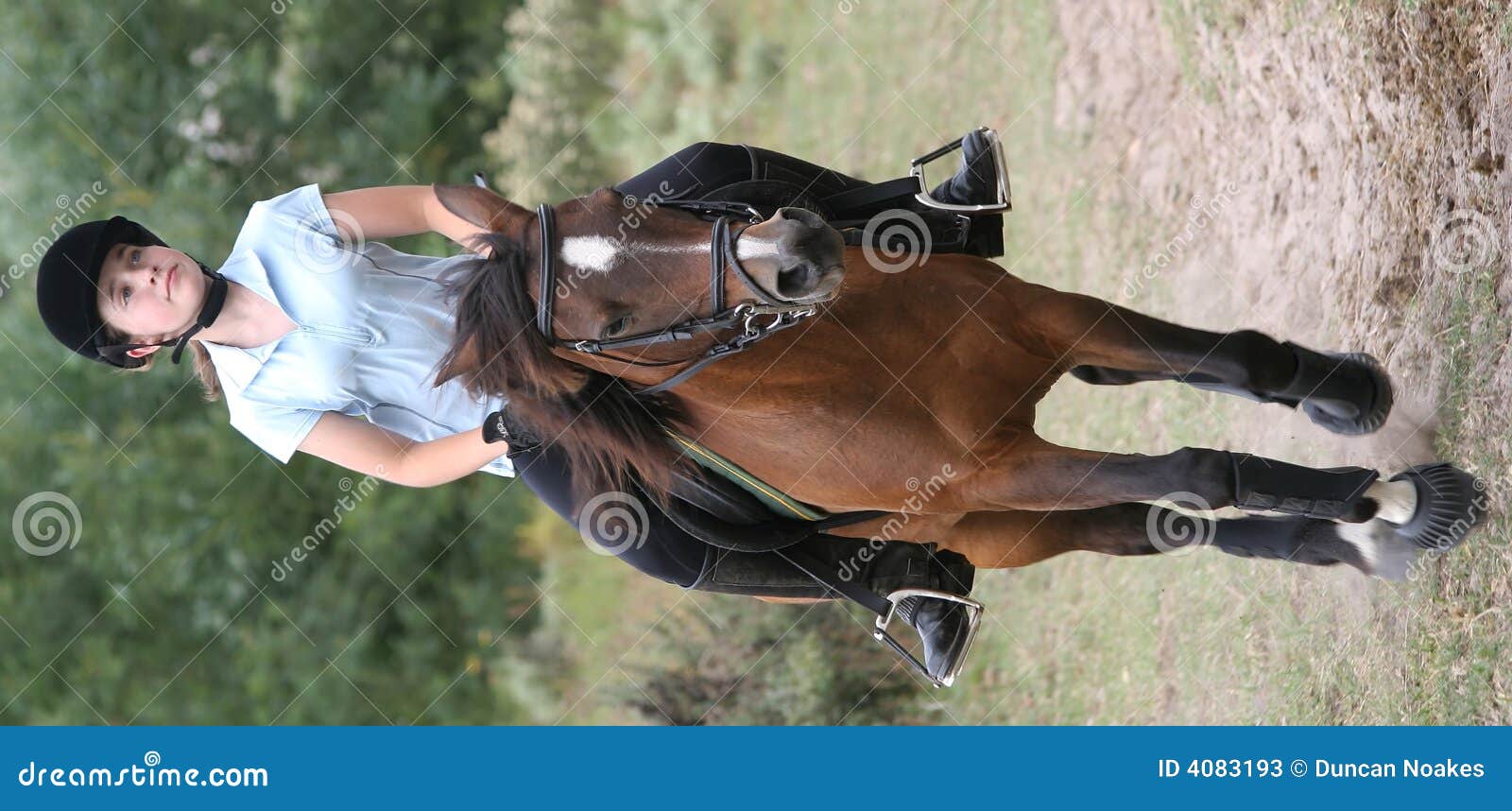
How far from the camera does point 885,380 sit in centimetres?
353

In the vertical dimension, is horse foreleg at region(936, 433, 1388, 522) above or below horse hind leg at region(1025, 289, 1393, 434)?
below

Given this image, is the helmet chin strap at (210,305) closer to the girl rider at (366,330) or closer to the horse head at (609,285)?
Answer: the girl rider at (366,330)

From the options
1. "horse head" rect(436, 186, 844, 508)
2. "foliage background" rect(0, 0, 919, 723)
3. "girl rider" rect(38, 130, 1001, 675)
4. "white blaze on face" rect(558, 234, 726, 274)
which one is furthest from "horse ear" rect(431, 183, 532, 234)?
"foliage background" rect(0, 0, 919, 723)

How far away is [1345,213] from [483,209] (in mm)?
4005

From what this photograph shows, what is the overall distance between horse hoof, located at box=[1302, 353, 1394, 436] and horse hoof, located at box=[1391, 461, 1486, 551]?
462 millimetres

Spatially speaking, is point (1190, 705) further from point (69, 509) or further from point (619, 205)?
point (69, 509)

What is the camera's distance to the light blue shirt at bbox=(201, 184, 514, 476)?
467 cm

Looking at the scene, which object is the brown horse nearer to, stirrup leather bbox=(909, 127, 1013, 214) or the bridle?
the bridle

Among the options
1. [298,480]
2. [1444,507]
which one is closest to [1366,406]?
[1444,507]

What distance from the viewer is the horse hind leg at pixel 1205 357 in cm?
376

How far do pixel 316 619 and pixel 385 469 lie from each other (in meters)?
8.10

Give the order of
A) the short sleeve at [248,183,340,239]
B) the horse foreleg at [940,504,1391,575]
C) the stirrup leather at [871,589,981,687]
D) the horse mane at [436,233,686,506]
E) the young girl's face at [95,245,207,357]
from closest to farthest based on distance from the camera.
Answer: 1. the horse mane at [436,233,686,506]
2. the horse foreleg at [940,504,1391,575]
3. the stirrup leather at [871,589,981,687]
4. the young girl's face at [95,245,207,357]
5. the short sleeve at [248,183,340,239]

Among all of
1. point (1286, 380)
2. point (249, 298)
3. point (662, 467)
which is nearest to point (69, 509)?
point (249, 298)

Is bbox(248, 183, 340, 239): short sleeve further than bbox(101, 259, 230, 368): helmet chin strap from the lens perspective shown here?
Yes
